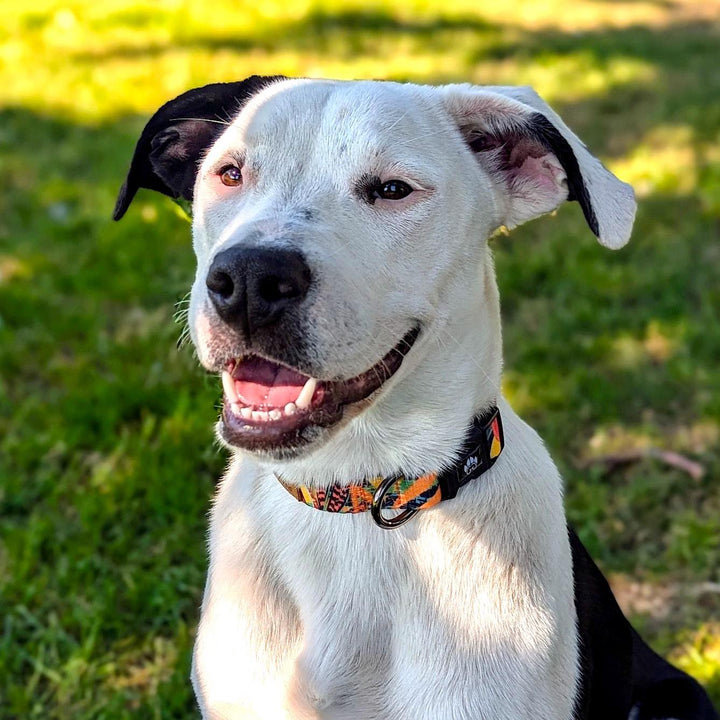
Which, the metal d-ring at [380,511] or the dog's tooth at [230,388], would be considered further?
the metal d-ring at [380,511]

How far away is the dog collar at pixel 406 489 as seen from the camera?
2338mm

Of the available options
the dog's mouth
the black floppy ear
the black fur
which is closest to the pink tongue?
the dog's mouth

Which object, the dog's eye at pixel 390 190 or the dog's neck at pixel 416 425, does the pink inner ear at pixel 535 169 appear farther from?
the dog's eye at pixel 390 190

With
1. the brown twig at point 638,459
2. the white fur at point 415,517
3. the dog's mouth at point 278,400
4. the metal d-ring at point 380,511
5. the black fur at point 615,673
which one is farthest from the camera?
the brown twig at point 638,459

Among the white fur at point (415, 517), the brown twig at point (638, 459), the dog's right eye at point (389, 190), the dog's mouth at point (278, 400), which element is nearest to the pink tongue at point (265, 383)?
the dog's mouth at point (278, 400)

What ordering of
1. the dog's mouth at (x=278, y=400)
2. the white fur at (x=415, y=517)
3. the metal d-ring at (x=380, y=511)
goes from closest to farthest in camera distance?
the dog's mouth at (x=278, y=400) < the white fur at (x=415, y=517) < the metal d-ring at (x=380, y=511)

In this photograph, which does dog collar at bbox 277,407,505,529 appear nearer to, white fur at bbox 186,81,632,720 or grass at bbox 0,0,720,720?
white fur at bbox 186,81,632,720

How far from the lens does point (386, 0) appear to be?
10.5 m

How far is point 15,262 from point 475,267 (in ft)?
12.2

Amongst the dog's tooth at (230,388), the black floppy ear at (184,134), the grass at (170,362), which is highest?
the black floppy ear at (184,134)

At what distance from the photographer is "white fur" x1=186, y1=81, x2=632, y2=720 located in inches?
86.4

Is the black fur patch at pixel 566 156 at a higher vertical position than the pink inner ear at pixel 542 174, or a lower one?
higher

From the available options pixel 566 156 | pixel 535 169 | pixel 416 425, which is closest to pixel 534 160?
pixel 535 169

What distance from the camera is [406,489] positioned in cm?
234
